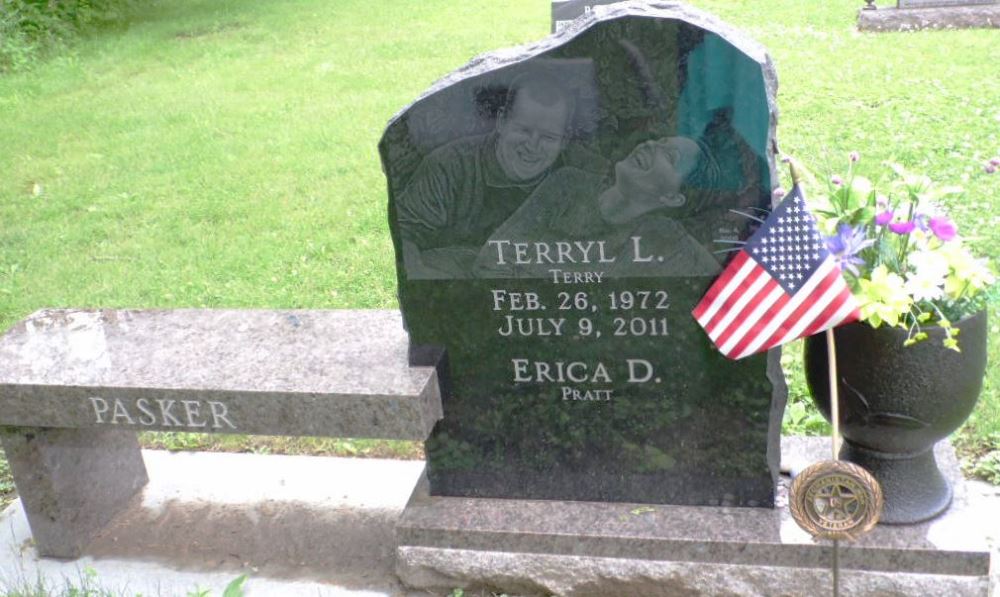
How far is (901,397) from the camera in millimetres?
3105

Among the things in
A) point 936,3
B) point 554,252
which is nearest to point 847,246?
point 554,252

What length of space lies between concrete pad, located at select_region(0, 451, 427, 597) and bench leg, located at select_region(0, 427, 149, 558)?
0.24ft

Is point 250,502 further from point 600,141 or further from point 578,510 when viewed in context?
point 600,141

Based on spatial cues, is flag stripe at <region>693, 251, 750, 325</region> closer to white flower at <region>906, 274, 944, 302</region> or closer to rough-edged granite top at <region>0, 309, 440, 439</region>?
white flower at <region>906, 274, 944, 302</region>

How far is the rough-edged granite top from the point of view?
339cm

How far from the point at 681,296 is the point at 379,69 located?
30.3 ft

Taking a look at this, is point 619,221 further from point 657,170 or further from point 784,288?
point 784,288

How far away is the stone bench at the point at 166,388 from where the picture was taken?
3410mm

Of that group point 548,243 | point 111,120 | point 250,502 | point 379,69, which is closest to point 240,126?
point 111,120

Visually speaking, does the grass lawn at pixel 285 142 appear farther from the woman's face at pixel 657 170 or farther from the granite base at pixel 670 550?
the granite base at pixel 670 550

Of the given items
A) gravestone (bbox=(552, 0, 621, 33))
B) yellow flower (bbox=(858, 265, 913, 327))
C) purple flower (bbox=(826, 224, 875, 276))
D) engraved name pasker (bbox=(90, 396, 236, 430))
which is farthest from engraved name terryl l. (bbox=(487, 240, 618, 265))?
gravestone (bbox=(552, 0, 621, 33))

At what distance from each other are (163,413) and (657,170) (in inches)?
72.5

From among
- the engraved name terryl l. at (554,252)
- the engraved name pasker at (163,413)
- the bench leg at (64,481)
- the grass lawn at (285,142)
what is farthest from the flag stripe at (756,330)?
the bench leg at (64,481)

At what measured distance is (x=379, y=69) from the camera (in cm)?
1195
